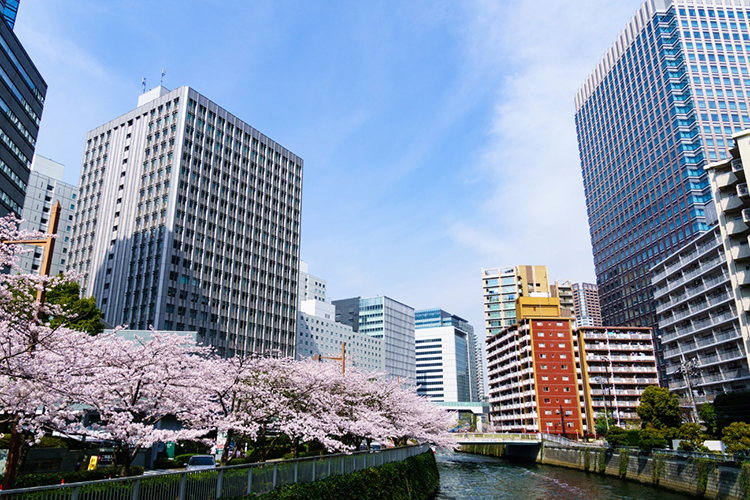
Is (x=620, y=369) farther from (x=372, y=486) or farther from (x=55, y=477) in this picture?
(x=55, y=477)

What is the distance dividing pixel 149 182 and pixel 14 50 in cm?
4161

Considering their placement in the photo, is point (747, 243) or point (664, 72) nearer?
point (747, 243)

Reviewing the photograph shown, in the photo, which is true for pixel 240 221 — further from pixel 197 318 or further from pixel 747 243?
pixel 747 243

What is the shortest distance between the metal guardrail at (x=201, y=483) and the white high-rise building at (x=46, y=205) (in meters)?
120

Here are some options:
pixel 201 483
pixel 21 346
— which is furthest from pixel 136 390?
pixel 201 483

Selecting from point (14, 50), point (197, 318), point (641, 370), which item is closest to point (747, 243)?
point (641, 370)

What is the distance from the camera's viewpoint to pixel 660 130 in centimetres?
12200

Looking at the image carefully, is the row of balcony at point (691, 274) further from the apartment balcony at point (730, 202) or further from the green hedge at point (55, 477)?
the green hedge at point (55, 477)

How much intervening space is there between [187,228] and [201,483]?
9344cm

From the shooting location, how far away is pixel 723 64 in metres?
120

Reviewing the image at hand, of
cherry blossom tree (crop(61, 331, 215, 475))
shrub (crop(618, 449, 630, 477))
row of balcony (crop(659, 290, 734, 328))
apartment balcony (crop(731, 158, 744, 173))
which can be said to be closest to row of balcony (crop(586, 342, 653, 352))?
row of balcony (crop(659, 290, 734, 328))

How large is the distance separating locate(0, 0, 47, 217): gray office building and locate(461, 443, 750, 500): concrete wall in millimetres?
79356

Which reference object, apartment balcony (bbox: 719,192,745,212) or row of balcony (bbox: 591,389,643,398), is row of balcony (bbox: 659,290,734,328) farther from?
row of balcony (bbox: 591,389,643,398)

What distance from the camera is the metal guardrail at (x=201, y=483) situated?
36.7 feet
